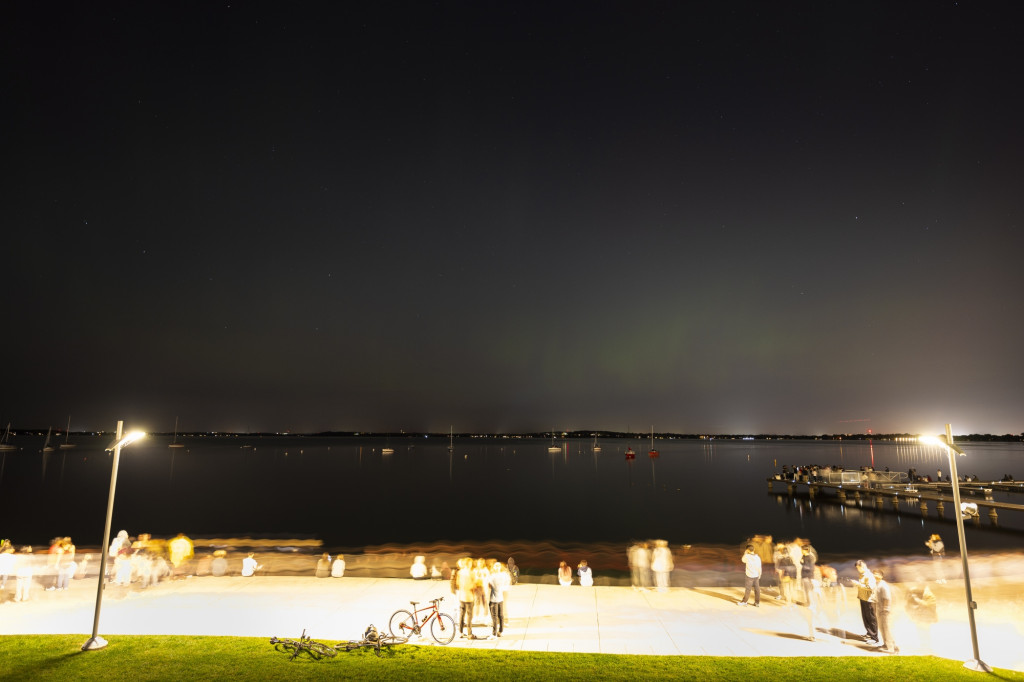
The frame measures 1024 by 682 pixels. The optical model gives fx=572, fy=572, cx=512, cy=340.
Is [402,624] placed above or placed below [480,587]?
below

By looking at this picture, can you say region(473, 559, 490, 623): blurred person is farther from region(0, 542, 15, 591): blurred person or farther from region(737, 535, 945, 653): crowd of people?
region(0, 542, 15, 591): blurred person

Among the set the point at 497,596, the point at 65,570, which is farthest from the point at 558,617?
the point at 65,570

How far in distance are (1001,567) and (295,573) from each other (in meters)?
26.3

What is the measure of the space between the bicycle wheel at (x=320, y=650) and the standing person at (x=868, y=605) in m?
11.4

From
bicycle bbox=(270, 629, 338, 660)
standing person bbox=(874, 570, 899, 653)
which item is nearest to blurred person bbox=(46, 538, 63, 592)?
bicycle bbox=(270, 629, 338, 660)

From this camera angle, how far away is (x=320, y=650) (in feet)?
38.3

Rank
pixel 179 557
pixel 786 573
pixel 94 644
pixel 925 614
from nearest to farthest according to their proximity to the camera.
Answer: pixel 94 644, pixel 925 614, pixel 786 573, pixel 179 557

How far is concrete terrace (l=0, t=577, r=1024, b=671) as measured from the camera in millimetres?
12391

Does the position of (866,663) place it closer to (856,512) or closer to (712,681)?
(712,681)

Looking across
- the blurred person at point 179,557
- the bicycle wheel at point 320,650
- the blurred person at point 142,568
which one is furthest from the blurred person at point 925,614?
the blurred person at point 179,557

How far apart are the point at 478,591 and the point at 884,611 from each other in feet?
29.1

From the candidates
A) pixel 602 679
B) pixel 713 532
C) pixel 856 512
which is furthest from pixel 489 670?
pixel 856 512

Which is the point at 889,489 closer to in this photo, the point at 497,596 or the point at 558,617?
the point at 558,617

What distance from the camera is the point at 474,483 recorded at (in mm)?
96000
